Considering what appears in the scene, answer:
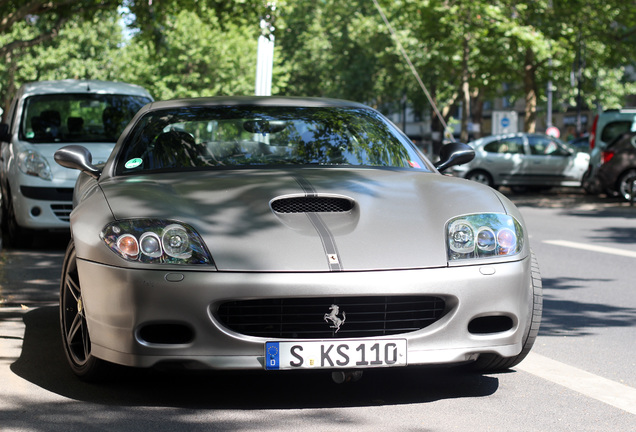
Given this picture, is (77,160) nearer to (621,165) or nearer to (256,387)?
(256,387)

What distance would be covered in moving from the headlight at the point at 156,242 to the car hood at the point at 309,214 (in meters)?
0.04

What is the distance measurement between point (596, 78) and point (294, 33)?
54.7 feet

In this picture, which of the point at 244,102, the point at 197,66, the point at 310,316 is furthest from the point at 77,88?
the point at 197,66

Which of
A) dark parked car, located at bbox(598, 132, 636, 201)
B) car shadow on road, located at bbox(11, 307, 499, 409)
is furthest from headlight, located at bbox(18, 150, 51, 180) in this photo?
dark parked car, located at bbox(598, 132, 636, 201)

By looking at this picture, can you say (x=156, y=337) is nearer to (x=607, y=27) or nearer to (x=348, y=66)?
(x=607, y=27)

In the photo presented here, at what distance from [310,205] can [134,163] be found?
1.28 meters

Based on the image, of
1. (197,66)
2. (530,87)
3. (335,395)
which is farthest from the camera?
(197,66)

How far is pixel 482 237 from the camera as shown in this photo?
444 cm

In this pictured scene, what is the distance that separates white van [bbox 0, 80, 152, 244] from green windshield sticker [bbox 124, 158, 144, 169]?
567cm

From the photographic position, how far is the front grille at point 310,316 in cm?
418

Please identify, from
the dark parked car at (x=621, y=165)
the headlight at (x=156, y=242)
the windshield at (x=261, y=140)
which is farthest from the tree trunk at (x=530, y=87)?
the headlight at (x=156, y=242)

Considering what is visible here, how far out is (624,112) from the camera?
24281mm

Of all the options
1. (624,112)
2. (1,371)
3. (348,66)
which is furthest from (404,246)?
(348,66)

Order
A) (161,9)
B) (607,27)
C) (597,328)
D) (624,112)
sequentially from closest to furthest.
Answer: (597,328)
(161,9)
(624,112)
(607,27)
